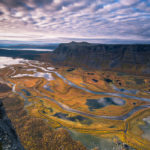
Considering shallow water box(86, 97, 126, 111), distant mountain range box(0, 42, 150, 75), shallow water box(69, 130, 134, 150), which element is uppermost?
distant mountain range box(0, 42, 150, 75)

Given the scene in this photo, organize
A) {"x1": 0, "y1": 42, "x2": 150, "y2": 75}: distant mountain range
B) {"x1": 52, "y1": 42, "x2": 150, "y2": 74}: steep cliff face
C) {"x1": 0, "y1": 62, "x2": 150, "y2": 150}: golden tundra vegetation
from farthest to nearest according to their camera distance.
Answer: {"x1": 52, "y1": 42, "x2": 150, "y2": 74}: steep cliff face < {"x1": 0, "y1": 42, "x2": 150, "y2": 75}: distant mountain range < {"x1": 0, "y1": 62, "x2": 150, "y2": 150}: golden tundra vegetation

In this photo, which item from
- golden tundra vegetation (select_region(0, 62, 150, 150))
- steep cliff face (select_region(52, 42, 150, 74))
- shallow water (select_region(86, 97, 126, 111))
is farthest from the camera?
steep cliff face (select_region(52, 42, 150, 74))

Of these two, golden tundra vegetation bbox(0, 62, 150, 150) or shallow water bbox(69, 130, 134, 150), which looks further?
golden tundra vegetation bbox(0, 62, 150, 150)

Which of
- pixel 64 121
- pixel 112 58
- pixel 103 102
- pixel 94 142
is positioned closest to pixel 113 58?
pixel 112 58

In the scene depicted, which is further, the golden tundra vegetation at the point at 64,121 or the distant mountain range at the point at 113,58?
the distant mountain range at the point at 113,58

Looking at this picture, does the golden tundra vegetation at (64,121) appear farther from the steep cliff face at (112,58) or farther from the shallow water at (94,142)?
the steep cliff face at (112,58)

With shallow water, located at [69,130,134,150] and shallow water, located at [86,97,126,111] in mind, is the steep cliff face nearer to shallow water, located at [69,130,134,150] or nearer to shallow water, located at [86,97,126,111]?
shallow water, located at [86,97,126,111]

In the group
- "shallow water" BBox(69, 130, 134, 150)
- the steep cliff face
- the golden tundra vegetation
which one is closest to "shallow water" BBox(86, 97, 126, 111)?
the golden tundra vegetation

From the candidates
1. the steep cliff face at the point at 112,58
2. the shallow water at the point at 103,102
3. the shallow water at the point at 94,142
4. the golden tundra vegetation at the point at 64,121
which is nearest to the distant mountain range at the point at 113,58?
the steep cliff face at the point at 112,58

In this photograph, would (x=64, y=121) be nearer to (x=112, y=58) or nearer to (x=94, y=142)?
(x=94, y=142)

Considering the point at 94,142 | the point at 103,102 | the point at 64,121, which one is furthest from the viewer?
the point at 103,102
